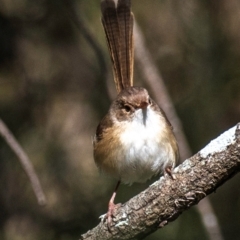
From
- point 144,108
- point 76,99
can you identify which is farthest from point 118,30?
point 76,99

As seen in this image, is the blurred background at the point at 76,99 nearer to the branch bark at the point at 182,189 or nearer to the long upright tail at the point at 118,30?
the long upright tail at the point at 118,30

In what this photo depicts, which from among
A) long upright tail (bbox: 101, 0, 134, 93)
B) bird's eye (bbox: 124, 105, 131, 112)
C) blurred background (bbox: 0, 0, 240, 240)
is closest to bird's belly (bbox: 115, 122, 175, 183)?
bird's eye (bbox: 124, 105, 131, 112)

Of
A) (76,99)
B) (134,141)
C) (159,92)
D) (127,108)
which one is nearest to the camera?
(134,141)

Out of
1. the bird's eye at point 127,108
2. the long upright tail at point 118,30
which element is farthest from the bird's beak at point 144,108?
the long upright tail at point 118,30

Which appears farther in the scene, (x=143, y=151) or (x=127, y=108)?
(x=127, y=108)

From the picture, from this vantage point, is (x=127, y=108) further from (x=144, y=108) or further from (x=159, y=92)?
(x=159, y=92)

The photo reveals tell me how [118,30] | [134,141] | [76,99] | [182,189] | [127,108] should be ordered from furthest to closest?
[76,99]
[118,30]
[127,108]
[134,141]
[182,189]
